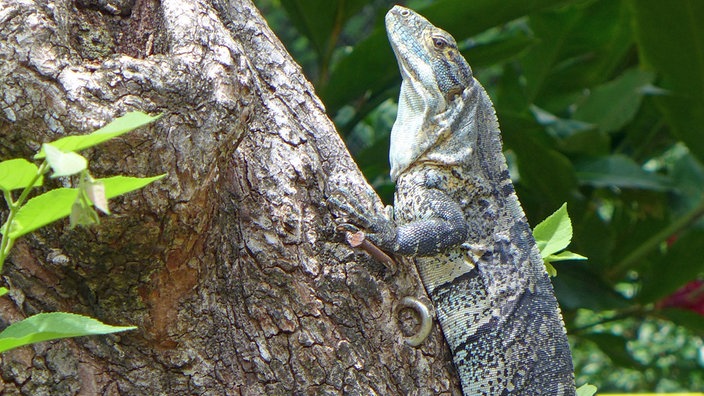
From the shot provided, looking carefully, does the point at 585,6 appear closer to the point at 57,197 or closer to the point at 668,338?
the point at 57,197

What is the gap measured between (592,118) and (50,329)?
3832mm

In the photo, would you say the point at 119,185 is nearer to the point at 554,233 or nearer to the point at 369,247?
the point at 369,247

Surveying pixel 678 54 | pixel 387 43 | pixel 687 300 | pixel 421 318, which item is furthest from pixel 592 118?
pixel 421 318

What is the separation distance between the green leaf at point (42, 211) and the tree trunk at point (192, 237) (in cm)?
37

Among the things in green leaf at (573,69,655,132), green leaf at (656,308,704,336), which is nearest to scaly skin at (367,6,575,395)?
green leaf at (573,69,655,132)

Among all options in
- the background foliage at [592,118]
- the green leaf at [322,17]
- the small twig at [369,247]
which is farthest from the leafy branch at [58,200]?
the green leaf at [322,17]

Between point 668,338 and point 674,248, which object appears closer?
point 674,248

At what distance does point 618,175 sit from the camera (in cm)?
398

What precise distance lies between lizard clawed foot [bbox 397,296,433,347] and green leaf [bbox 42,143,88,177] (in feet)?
4.05

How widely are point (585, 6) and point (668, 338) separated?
5.08 m

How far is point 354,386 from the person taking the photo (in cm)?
188

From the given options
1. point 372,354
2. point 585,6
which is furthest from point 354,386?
point 585,6

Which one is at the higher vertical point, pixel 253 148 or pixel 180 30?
pixel 180 30

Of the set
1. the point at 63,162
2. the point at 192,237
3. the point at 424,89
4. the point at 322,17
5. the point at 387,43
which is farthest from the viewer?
the point at 322,17
